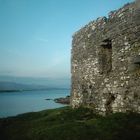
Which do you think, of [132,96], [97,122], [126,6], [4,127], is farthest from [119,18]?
[4,127]

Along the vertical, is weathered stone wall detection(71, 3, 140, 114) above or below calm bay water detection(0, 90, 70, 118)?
above

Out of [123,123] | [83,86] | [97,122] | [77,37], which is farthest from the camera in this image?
[77,37]

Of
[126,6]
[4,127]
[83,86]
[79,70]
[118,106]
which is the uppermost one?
[126,6]

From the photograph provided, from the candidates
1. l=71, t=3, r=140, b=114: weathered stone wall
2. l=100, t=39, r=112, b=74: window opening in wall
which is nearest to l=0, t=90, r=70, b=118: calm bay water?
l=71, t=3, r=140, b=114: weathered stone wall

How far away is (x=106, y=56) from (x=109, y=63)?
0.47m

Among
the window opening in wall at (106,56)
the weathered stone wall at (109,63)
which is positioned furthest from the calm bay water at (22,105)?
the window opening in wall at (106,56)

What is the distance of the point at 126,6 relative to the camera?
424 inches

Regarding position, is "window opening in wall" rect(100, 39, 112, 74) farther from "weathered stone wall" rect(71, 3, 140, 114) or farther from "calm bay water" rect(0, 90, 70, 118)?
"calm bay water" rect(0, 90, 70, 118)

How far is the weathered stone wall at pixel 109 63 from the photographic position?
33.1 ft

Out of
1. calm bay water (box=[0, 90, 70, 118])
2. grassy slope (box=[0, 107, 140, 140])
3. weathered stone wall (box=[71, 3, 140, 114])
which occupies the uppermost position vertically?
weathered stone wall (box=[71, 3, 140, 114])

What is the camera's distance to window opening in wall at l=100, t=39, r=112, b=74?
12516 mm

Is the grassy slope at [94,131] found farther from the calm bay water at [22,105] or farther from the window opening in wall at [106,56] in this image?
the calm bay water at [22,105]

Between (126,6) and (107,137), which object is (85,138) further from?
(126,6)

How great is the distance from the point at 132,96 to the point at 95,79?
11.3ft
